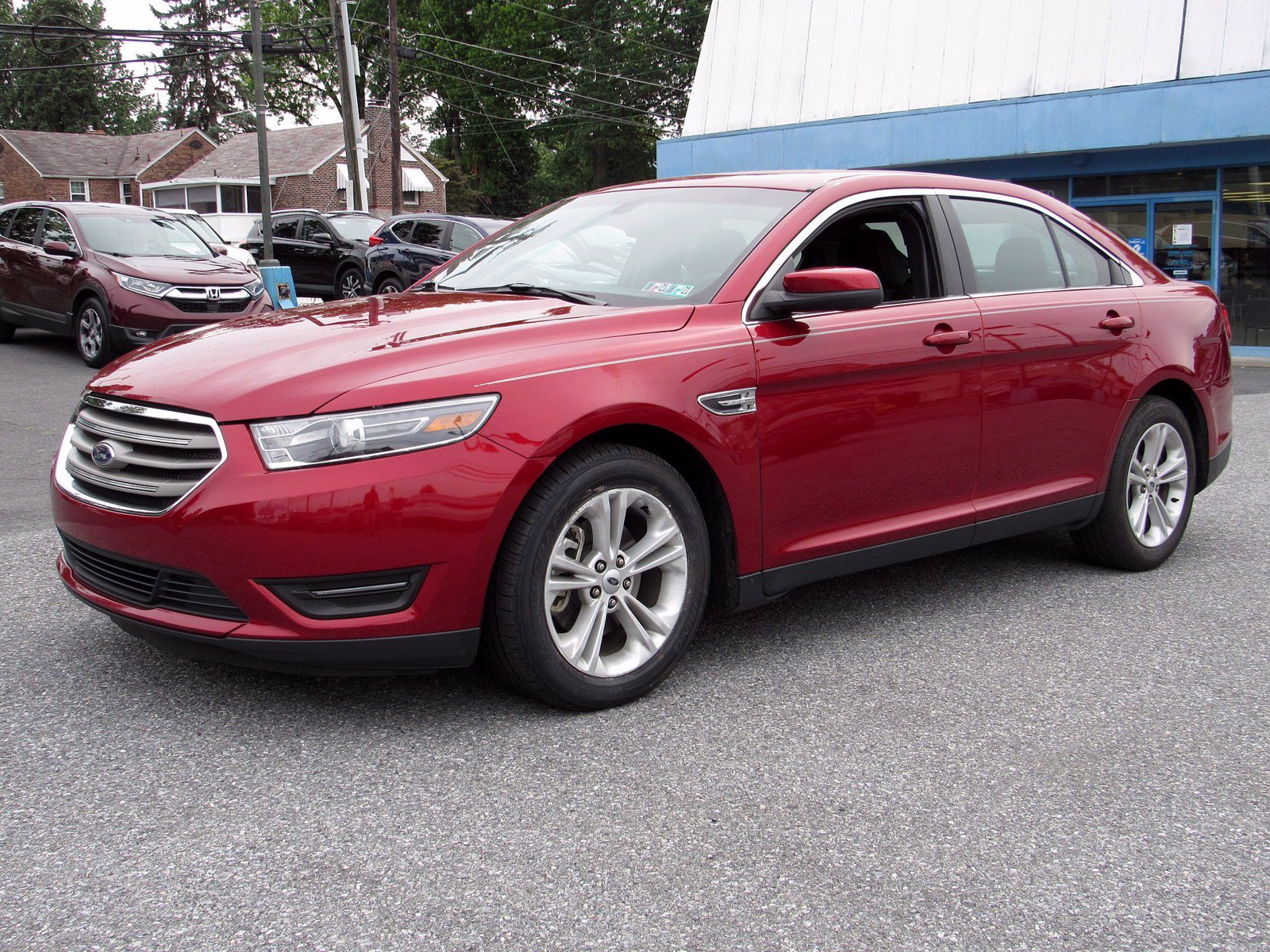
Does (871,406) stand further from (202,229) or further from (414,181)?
(414,181)

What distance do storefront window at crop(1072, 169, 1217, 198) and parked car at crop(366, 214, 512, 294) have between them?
8948 mm

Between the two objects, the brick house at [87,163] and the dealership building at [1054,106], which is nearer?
the dealership building at [1054,106]

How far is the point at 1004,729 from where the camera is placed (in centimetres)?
353

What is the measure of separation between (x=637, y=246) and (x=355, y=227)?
61.2ft

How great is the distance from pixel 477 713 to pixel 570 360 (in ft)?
3.50

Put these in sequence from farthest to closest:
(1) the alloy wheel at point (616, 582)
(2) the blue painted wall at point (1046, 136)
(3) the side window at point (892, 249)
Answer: (2) the blue painted wall at point (1046, 136) → (3) the side window at point (892, 249) → (1) the alloy wheel at point (616, 582)

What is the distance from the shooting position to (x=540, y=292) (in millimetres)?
4262

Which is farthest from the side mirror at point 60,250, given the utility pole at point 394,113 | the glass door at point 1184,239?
the utility pole at point 394,113

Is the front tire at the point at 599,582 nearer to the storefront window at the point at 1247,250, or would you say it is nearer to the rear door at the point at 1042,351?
the rear door at the point at 1042,351

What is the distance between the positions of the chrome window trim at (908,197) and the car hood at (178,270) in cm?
967

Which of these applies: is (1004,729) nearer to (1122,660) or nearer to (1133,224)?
(1122,660)

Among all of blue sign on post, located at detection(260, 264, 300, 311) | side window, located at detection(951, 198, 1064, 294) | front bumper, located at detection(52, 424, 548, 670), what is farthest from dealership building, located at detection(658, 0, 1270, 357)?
front bumper, located at detection(52, 424, 548, 670)

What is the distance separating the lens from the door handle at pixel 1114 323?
4953 mm

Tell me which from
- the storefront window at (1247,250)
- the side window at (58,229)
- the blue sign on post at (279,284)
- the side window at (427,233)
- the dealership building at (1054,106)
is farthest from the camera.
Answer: the side window at (427,233)
